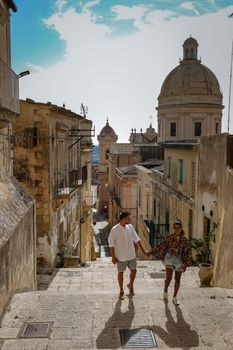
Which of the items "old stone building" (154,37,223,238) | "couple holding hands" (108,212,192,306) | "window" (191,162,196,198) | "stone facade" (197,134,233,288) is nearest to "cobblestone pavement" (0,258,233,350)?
"couple holding hands" (108,212,192,306)

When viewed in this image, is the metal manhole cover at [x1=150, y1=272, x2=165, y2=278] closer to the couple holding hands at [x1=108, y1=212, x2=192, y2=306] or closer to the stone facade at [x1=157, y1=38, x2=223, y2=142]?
the couple holding hands at [x1=108, y1=212, x2=192, y2=306]

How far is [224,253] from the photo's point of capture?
983cm

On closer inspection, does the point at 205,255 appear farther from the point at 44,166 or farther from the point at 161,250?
the point at 161,250

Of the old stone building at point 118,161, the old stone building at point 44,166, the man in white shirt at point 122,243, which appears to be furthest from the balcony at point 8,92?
the old stone building at point 118,161

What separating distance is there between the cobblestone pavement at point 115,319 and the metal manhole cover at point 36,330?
1.3 inches

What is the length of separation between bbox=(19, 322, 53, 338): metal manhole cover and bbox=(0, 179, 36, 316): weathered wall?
Answer: 22.9 inches

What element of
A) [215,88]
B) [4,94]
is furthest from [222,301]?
[215,88]

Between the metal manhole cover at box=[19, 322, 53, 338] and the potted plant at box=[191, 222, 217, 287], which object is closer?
the metal manhole cover at box=[19, 322, 53, 338]

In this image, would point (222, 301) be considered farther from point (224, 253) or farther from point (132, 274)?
point (224, 253)

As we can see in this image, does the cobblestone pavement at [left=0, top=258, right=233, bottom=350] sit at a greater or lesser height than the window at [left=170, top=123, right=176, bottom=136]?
lesser

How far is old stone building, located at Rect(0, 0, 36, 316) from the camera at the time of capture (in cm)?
661

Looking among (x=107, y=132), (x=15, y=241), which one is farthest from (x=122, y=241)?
(x=107, y=132)

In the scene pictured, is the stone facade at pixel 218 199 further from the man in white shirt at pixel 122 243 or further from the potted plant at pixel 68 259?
the potted plant at pixel 68 259

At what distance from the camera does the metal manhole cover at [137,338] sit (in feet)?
17.2
